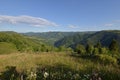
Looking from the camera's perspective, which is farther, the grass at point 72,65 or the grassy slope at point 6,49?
the grassy slope at point 6,49

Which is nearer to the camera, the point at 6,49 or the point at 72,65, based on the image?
the point at 72,65

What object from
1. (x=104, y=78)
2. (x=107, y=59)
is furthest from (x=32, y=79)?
(x=107, y=59)

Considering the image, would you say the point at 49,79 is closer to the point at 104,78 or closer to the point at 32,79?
the point at 32,79

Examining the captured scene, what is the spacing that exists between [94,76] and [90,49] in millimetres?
77807

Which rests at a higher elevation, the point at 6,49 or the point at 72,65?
the point at 72,65

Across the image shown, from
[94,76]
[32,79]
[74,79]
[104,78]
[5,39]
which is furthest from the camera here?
[5,39]

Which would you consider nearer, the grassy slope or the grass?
the grass

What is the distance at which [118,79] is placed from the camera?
591 cm

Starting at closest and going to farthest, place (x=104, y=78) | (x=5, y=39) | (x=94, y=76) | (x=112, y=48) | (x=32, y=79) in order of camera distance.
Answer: (x=94, y=76) → (x=32, y=79) → (x=104, y=78) → (x=112, y=48) → (x=5, y=39)

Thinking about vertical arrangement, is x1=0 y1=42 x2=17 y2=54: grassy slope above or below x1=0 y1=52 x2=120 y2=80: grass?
below

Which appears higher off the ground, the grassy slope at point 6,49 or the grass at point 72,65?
the grass at point 72,65

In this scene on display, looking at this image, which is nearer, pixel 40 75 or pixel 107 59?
pixel 40 75

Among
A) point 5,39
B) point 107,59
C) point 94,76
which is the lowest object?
point 5,39

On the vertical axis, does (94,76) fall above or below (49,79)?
above
